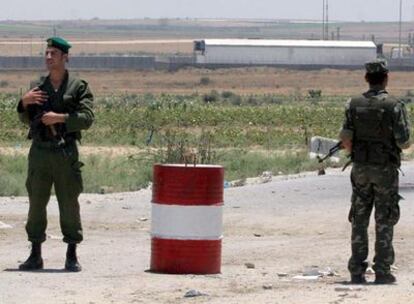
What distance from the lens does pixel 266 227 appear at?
707 inches

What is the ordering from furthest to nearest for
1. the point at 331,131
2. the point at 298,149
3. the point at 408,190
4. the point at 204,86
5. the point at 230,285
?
the point at 204,86 < the point at 331,131 < the point at 298,149 < the point at 408,190 < the point at 230,285

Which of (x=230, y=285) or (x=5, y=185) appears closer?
(x=230, y=285)

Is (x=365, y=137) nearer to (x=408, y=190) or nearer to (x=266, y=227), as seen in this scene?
→ (x=266, y=227)

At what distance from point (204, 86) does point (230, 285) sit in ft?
359

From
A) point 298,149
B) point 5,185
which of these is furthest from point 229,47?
point 5,185

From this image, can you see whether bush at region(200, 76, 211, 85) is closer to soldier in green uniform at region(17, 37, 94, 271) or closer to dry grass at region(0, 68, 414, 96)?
dry grass at region(0, 68, 414, 96)

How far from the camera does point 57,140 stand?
12539 millimetres

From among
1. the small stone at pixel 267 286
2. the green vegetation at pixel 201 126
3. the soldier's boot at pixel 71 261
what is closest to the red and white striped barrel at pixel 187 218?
the soldier's boot at pixel 71 261

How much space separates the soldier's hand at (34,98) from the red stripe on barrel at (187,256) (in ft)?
5.05

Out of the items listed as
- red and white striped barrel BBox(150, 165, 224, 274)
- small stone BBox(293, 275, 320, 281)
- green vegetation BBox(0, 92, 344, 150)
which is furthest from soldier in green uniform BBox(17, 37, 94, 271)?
green vegetation BBox(0, 92, 344, 150)

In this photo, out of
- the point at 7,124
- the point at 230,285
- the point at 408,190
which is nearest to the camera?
the point at 230,285

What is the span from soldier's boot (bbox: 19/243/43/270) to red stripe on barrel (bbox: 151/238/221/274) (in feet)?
3.36

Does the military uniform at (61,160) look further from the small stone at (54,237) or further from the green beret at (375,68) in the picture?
the small stone at (54,237)

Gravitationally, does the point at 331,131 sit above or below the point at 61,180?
below
